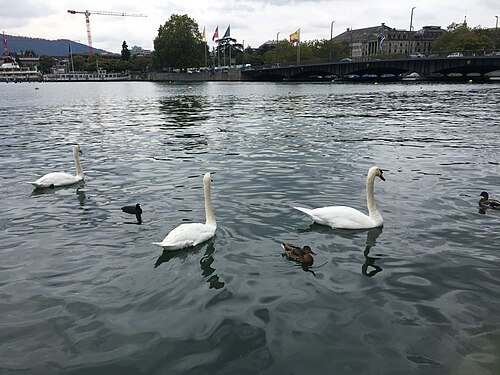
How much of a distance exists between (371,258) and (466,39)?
135706mm

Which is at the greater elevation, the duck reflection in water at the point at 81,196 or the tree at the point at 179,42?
the tree at the point at 179,42

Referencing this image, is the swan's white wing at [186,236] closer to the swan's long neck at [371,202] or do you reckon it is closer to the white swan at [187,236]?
the white swan at [187,236]

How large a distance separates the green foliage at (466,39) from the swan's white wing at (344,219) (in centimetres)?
12304

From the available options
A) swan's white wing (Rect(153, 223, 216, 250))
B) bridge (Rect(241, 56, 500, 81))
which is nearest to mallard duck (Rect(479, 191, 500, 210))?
swan's white wing (Rect(153, 223, 216, 250))

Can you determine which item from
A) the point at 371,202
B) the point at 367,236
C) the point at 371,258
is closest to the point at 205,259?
the point at 371,258

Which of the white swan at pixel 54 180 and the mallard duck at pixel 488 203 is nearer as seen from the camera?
the mallard duck at pixel 488 203

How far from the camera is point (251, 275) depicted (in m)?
6.60

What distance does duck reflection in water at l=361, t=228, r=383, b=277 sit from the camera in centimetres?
676

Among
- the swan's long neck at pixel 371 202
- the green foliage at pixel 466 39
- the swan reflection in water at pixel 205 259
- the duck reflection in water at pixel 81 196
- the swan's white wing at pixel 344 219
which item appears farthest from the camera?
the green foliage at pixel 466 39

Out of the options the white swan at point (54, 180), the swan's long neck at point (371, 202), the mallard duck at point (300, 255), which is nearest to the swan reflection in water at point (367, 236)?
the swan's long neck at point (371, 202)

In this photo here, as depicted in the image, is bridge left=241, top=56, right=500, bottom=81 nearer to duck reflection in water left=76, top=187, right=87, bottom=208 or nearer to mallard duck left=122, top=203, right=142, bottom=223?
duck reflection in water left=76, top=187, right=87, bottom=208

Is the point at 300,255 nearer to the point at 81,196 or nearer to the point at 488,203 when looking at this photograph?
the point at 488,203

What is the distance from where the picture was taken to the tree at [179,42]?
5527 inches

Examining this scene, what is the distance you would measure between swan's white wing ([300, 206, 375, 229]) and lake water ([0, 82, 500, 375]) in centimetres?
18
